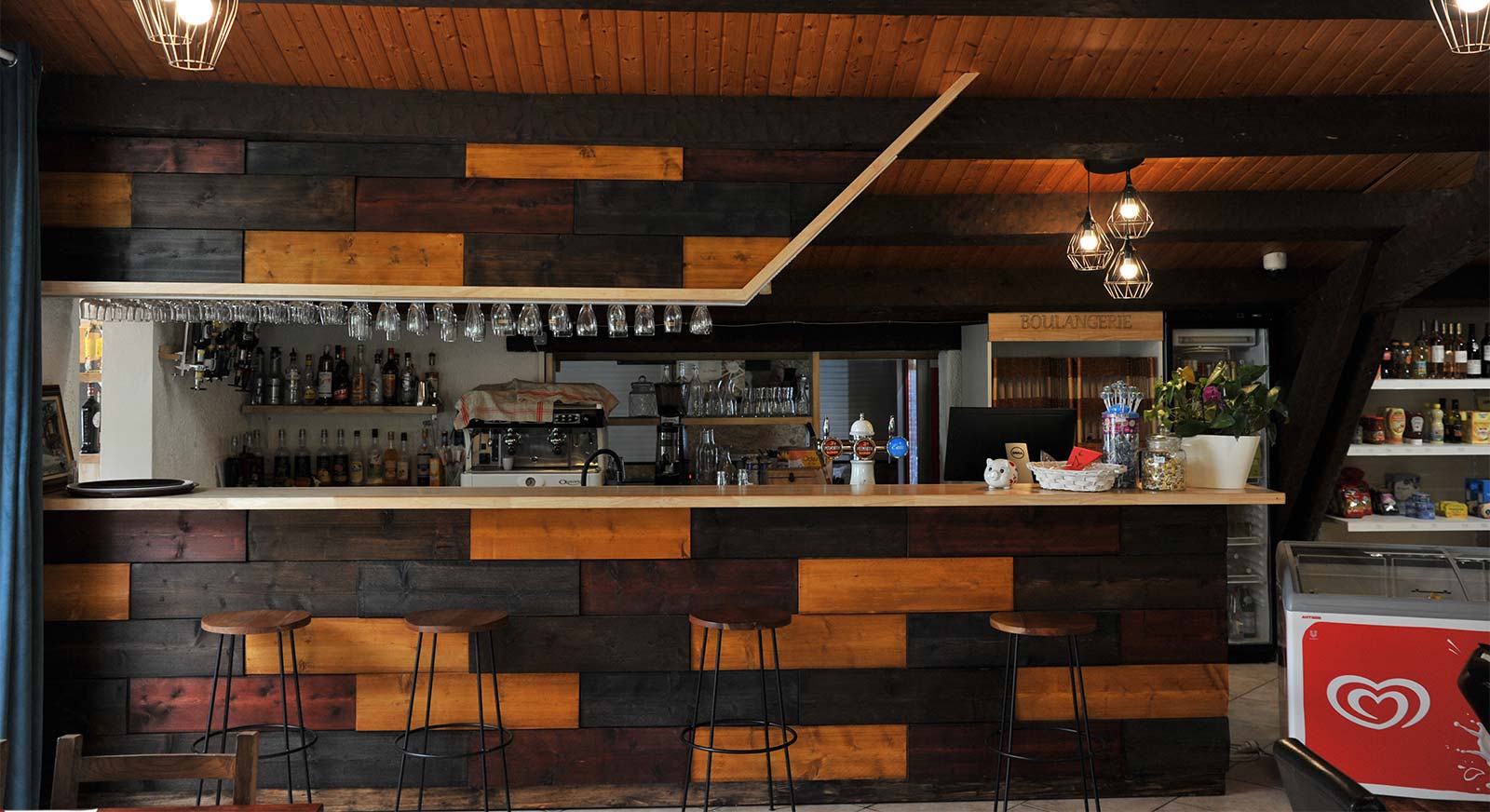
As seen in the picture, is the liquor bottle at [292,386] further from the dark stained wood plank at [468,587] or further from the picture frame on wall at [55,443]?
the dark stained wood plank at [468,587]

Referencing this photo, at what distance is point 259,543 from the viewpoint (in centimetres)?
403

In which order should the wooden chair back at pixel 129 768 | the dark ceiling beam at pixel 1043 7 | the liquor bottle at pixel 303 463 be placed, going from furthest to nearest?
the liquor bottle at pixel 303 463 → the dark ceiling beam at pixel 1043 7 → the wooden chair back at pixel 129 768

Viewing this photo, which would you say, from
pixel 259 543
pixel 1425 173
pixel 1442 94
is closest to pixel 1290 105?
pixel 1442 94

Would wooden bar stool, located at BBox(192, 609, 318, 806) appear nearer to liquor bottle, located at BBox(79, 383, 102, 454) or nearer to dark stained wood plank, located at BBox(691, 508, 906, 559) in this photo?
dark stained wood plank, located at BBox(691, 508, 906, 559)

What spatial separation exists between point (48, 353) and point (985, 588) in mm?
3942

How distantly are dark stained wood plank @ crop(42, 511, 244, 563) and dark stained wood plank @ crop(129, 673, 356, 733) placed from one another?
0.47 metres

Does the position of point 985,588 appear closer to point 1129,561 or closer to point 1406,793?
point 1129,561

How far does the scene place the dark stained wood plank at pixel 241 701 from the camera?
157 inches

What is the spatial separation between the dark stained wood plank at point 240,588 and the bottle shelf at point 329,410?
296 cm

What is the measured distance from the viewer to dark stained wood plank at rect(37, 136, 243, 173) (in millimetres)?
4004

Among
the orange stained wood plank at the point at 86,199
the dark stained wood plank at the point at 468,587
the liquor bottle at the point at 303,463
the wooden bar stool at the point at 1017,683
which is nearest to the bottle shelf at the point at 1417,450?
the wooden bar stool at the point at 1017,683

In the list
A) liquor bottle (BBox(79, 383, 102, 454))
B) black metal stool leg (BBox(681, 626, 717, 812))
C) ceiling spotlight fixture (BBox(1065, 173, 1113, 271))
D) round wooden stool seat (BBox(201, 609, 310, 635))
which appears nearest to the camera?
round wooden stool seat (BBox(201, 609, 310, 635))

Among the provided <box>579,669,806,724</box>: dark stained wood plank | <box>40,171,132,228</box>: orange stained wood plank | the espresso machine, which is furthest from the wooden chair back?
the espresso machine

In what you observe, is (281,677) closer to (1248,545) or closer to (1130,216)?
(1130,216)
